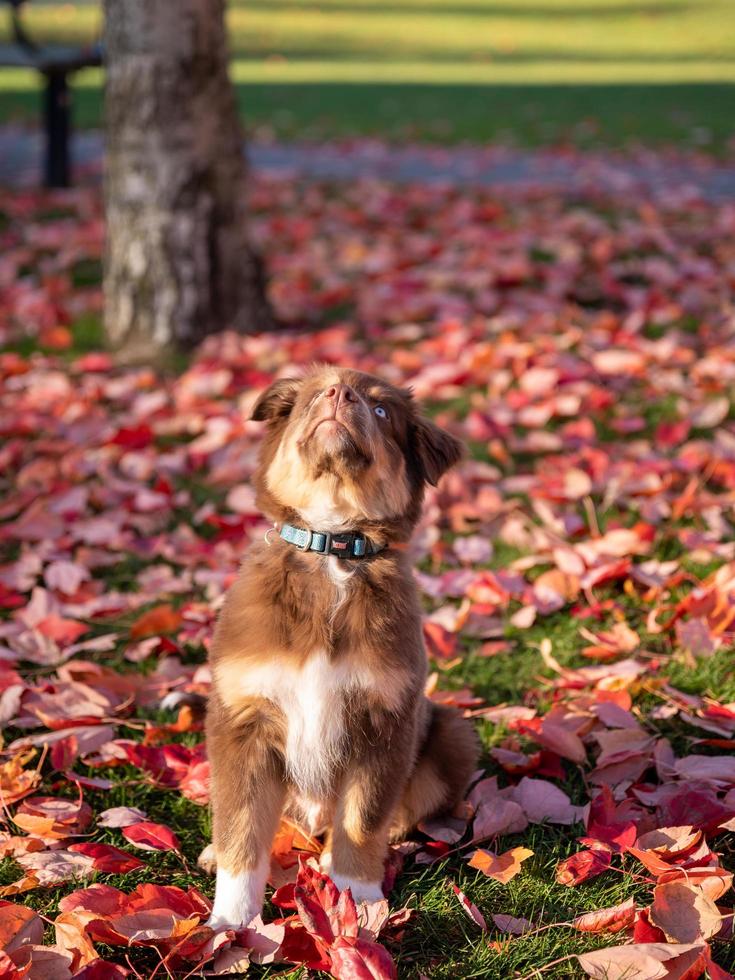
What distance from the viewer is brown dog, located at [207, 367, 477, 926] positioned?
2.83 m

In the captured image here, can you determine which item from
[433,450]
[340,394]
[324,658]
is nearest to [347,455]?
[340,394]

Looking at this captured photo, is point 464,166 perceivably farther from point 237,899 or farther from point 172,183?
point 237,899

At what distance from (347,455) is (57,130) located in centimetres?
951

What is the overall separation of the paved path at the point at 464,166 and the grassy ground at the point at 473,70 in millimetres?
1104

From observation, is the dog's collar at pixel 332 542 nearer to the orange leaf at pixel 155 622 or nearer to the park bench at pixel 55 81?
the orange leaf at pixel 155 622

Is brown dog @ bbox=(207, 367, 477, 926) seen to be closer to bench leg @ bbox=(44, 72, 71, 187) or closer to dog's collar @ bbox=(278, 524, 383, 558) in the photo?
dog's collar @ bbox=(278, 524, 383, 558)

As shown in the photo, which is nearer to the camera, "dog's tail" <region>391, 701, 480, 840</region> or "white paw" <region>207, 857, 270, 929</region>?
"white paw" <region>207, 857, 270, 929</region>

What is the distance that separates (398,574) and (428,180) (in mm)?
9685

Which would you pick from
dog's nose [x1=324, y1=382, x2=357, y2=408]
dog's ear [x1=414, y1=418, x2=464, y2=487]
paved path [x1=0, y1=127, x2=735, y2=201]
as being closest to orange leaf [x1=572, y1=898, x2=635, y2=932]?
dog's ear [x1=414, y1=418, x2=464, y2=487]

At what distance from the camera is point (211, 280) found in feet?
23.1

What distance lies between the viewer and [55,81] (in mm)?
10938

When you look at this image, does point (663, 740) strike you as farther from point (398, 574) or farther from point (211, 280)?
point (211, 280)

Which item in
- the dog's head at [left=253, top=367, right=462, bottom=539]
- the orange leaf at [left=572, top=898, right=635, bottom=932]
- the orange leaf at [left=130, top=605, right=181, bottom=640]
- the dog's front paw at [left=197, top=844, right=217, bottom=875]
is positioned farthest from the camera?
the orange leaf at [left=130, top=605, right=181, bottom=640]

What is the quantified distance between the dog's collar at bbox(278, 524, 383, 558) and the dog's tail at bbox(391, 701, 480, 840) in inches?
24.8
